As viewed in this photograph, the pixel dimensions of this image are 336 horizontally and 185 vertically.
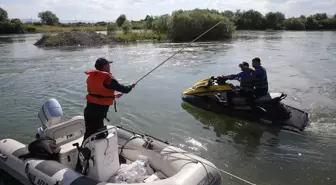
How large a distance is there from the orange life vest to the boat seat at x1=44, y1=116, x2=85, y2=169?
1.24m

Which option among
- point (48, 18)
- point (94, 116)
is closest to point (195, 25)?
point (94, 116)

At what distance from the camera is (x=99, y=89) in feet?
14.5

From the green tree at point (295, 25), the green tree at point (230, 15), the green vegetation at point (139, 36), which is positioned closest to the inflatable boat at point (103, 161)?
the green vegetation at point (139, 36)

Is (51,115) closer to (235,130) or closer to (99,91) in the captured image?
(99,91)

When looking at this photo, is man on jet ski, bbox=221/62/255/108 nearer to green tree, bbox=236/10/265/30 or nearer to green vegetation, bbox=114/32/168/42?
green vegetation, bbox=114/32/168/42

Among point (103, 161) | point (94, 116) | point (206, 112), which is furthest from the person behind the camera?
point (206, 112)

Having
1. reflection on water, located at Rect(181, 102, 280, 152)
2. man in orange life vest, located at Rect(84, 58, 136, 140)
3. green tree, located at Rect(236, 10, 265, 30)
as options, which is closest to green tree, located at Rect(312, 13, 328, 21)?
green tree, located at Rect(236, 10, 265, 30)

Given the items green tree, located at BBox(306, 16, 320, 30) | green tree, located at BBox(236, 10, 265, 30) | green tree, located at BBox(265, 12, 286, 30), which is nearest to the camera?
green tree, located at BBox(306, 16, 320, 30)

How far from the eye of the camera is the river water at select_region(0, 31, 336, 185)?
605 cm

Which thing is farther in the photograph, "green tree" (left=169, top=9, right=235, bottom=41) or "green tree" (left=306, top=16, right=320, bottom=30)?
"green tree" (left=306, top=16, right=320, bottom=30)

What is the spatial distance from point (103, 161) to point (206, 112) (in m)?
5.11

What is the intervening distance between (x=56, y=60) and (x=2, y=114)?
1093cm

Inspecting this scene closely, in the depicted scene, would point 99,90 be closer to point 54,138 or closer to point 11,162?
point 54,138

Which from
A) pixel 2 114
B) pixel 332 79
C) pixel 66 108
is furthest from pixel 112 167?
pixel 332 79
